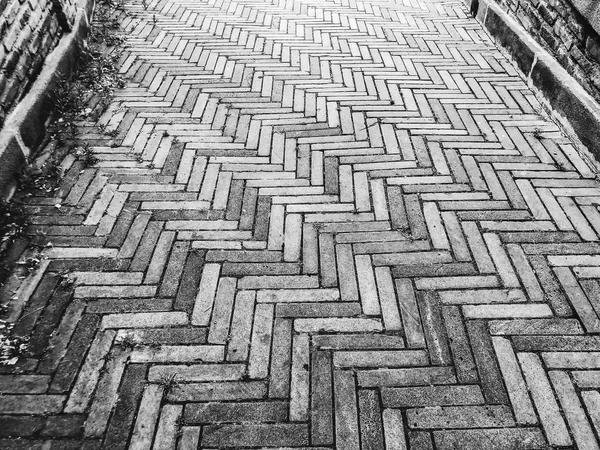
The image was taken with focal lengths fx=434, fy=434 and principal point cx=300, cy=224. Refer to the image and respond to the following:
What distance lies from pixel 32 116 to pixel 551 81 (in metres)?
4.15

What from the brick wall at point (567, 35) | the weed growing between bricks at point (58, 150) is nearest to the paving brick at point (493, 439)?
the weed growing between bricks at point (58, 150)

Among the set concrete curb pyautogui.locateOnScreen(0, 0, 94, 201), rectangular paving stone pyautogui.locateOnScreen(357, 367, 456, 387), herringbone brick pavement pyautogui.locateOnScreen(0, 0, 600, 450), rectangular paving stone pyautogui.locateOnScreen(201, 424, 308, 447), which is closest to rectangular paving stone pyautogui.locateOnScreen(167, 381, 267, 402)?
herringbone brick pavement pyautogui.locateOnScreen(0, 0, 600, 450)

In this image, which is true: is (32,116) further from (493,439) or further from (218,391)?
(493,439)

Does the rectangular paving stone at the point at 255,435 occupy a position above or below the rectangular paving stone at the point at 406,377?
below

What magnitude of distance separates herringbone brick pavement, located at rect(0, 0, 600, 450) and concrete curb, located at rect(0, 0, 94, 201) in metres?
0.29

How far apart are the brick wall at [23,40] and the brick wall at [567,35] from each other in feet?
14.1

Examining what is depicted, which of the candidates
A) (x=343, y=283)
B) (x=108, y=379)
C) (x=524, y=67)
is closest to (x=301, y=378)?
Result: (x=343, y=283)

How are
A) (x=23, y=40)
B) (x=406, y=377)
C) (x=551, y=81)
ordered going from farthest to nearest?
(x=551, y=81), (x=23, y=40), (x=406, y=377)

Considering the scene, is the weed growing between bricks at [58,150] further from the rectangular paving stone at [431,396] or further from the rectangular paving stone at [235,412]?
the rectangular paving stone at [431,396]

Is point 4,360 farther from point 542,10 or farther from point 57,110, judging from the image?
point 542,10

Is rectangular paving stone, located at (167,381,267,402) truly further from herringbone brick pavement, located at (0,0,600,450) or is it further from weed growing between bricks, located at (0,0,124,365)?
weed growing between bricks, located at (0,0,124,365)

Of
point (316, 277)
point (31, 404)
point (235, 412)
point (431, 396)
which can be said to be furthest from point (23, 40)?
point (431, 396)

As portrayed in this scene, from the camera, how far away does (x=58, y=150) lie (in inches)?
129

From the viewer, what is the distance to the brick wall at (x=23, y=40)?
309 centimetres
